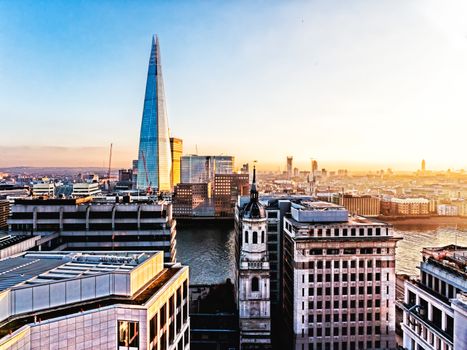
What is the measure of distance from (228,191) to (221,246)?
78.2 meters

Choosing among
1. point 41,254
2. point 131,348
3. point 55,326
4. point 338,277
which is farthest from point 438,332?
point 41,254

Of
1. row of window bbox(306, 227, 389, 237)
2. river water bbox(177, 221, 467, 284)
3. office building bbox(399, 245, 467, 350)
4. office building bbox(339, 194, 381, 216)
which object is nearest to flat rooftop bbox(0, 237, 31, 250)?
row of window bbox(306, 227, 389, 237)

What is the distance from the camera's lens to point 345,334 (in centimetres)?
4034

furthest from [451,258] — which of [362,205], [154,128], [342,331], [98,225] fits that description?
[154,128]

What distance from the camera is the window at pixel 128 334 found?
1847 centimetres

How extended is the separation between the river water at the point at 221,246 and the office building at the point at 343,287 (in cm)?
911

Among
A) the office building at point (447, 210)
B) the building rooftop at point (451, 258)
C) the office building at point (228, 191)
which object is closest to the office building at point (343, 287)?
the building rooftop at point (451, 258)

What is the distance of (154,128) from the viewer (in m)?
185

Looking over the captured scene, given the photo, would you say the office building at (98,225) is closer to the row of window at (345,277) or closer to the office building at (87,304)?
the row of window at (345,277)

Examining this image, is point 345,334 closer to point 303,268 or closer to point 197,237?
point 303,268

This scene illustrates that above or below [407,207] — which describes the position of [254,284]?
above

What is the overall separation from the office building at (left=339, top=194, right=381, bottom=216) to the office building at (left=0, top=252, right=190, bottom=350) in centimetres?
15554

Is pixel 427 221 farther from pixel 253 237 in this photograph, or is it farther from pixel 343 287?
pixel 253 237

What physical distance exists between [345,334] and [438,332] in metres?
16.0
